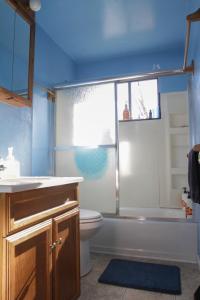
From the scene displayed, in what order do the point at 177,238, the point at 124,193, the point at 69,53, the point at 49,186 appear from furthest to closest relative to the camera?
the point at 124,193
the point at 69,53
the point at 177,238
the point at 49,186

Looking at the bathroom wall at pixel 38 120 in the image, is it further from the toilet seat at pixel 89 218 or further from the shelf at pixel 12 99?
the toilet seat at pixel 89 218

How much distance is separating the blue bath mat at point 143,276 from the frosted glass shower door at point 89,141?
55 cm

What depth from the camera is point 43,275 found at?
1.09 m

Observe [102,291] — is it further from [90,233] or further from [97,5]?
[97,5]

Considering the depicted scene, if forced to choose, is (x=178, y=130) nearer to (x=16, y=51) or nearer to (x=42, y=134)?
(x=42, y=134)

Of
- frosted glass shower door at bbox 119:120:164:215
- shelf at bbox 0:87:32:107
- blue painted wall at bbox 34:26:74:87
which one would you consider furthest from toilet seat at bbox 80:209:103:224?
blue painted wall at bbox 34:26:74:87

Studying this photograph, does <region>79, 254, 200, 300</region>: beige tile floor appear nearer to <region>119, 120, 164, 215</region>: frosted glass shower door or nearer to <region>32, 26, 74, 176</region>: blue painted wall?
<region>32, 26, 74, 176</region>: blue painted wall

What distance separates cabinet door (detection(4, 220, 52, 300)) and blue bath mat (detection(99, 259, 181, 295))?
82 centimetres

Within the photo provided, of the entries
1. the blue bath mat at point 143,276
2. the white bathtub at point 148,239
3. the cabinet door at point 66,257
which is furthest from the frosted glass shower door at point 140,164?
the cabinet door at point 66,257

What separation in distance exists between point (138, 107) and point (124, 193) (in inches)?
50.9

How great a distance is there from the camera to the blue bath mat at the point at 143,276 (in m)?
1.66

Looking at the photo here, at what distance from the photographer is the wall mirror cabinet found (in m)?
1.67

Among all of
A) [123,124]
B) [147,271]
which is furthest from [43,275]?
[123,124]

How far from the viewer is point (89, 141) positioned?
2.49 meters
